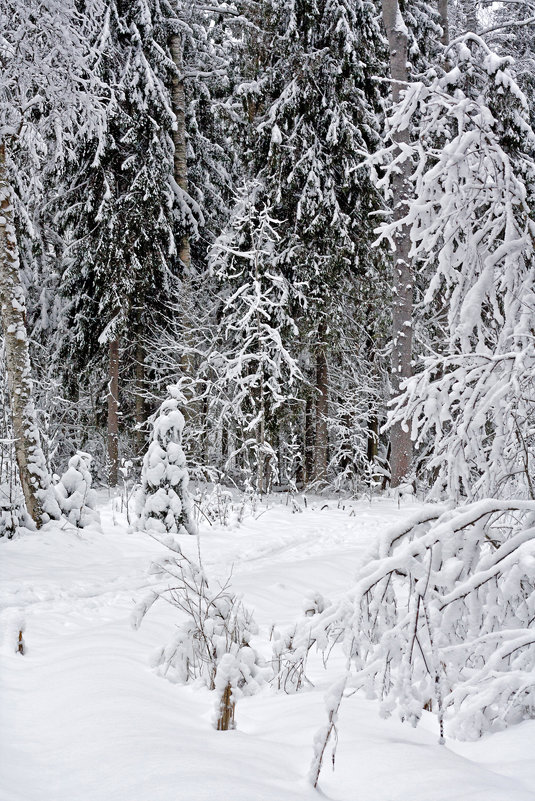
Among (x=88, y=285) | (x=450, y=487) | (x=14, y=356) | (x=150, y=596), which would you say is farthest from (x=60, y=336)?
(x=450, y=487)

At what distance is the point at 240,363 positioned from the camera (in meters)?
11.9

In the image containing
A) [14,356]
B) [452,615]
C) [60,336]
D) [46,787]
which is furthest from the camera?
[60,336]

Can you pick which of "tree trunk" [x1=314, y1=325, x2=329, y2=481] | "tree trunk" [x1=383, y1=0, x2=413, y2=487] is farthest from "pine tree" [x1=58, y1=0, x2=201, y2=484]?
"tree trunk" [x1=383, y1=0, x2=413, y2=487]

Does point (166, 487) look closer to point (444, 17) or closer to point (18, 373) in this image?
point (18, 373)

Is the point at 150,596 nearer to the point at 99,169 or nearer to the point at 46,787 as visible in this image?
the point at 46,787

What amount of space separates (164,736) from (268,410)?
33.5 ft

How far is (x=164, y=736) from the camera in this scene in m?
2.37

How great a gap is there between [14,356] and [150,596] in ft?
15.9

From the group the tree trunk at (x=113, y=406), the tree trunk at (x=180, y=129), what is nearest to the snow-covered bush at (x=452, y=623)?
the tree trunk at (x=113, y=406)

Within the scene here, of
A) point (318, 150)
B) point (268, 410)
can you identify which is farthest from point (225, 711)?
point (318, 150)

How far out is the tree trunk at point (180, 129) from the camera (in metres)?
15.3

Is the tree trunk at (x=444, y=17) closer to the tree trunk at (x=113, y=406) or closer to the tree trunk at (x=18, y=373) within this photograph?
the tree trunk at (x=113, y=406)

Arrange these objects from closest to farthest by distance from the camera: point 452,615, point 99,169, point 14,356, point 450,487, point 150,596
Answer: point 452,615 < point 450,487 < point 150,596 < point 14,356 < point 99,169

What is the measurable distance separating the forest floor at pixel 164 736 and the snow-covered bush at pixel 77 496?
265cm
